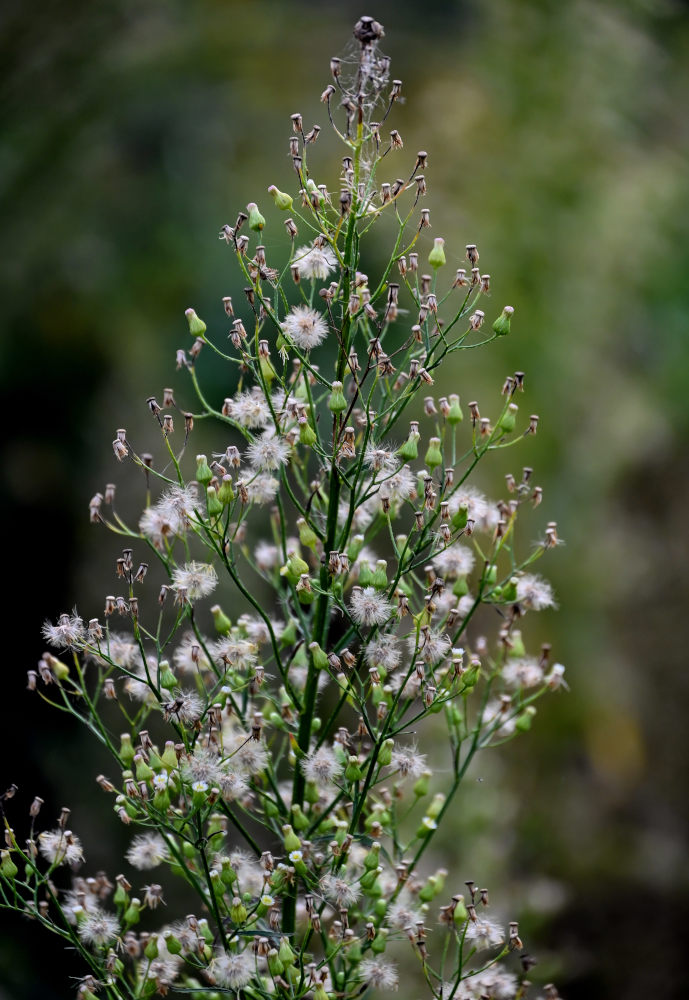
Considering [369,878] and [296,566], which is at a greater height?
[296,566]

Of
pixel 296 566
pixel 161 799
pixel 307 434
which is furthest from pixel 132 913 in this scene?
pixel 307 434

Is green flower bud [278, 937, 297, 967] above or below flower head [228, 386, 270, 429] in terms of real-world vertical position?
below

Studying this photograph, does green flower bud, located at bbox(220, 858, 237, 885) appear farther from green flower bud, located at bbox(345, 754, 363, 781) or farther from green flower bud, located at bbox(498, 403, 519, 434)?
green flower bud, located at bbox(498, 403, 519, 434)

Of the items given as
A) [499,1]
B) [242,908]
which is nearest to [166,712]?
[242,908]

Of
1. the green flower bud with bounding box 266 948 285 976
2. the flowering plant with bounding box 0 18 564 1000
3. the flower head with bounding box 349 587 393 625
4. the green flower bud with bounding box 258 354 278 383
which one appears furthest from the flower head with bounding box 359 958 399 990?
the green flower bud with bounding box 258 354 278 383

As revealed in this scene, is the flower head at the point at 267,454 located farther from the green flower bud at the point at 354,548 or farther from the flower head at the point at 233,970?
the flower head at the point at 233,970

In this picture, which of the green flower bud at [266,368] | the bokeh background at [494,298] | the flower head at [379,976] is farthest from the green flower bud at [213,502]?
the bokeh background at [494,298]

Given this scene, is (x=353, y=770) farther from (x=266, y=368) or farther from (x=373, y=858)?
(x=266, y=368)
